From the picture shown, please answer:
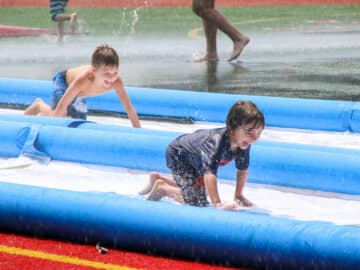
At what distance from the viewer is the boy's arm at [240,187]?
5488mm

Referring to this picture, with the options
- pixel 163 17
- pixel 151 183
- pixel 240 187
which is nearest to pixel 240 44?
pixel 151 183

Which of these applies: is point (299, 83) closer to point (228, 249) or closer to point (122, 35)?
point (228, 249)

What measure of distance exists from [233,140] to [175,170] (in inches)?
18.5

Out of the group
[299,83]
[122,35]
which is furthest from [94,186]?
[122,35]

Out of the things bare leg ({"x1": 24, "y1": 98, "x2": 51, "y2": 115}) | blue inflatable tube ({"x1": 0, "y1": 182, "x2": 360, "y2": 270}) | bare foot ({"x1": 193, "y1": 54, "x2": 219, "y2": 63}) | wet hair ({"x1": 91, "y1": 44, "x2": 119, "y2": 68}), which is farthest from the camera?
bare foot ({"x1": 193, "y1": 54, "x2": 219, "y2": 63})

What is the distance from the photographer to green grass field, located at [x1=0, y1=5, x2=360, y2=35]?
65.5 ft

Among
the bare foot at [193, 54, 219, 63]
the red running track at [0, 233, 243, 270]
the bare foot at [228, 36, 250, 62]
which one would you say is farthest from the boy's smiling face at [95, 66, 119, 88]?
the bare foot at [193, 54, 219, 63]

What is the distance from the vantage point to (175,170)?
5.62 metres

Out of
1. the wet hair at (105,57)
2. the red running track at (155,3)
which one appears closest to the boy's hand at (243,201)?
the wet hair at (105,57)

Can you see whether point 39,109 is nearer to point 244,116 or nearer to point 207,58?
point 244,116

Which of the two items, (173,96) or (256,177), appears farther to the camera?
(173,96)

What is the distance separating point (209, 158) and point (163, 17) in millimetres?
17070

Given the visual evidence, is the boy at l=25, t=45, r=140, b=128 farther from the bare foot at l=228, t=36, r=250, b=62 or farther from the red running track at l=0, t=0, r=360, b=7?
the red running track at l=0, t=0, r=360, b=7

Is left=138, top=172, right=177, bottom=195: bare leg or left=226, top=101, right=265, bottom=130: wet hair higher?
left=226, top=101, right=265, bottom=130: wet hair
